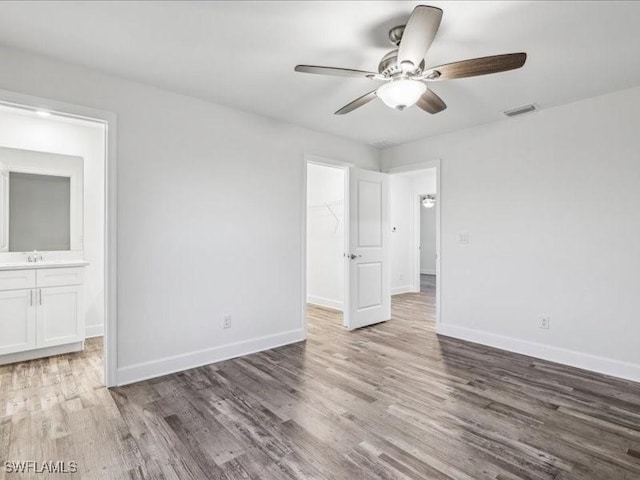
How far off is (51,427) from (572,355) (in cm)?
422

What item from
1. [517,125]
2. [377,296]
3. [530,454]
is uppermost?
[517,125]

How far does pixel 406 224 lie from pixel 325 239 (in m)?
2.34

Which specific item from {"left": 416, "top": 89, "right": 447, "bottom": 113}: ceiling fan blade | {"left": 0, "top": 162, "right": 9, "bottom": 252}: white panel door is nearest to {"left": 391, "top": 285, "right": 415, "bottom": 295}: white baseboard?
{"left": 416, "top": 89, "right": 447, "bottom": 113}: ceiling fan blade

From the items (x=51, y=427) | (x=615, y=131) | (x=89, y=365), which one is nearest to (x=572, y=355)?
(x=615, y=131)

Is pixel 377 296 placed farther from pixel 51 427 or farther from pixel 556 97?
pixel 51 427

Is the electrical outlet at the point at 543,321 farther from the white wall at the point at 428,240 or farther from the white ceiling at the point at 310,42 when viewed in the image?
the white wall at the point at 428,240

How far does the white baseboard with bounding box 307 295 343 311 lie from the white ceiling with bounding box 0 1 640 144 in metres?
3.39

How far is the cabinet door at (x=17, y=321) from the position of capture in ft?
10.1

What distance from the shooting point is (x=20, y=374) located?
2.95 metres

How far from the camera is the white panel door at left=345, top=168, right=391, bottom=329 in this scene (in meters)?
4.34

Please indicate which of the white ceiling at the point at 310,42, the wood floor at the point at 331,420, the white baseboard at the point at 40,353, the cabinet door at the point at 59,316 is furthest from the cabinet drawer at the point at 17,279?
the white ceiling at the point at 310,42

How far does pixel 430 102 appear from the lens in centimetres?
253

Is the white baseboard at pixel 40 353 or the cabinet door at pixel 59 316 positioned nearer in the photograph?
the white baseboard at pixel 40 353

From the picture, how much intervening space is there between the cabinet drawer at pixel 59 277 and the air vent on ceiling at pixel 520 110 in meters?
4.68
